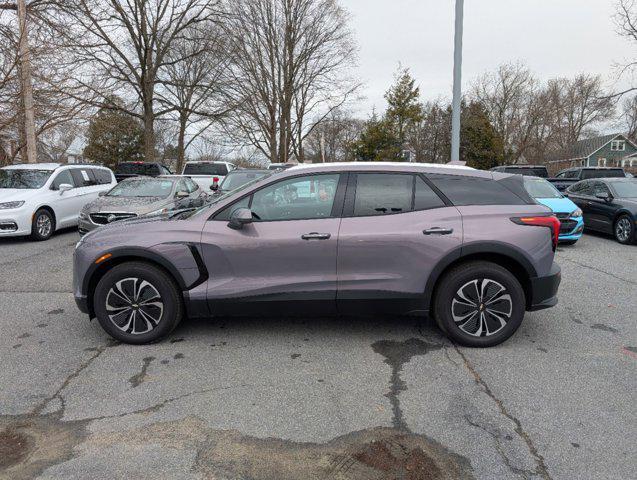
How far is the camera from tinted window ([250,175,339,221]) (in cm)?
398

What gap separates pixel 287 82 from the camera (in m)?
31.5

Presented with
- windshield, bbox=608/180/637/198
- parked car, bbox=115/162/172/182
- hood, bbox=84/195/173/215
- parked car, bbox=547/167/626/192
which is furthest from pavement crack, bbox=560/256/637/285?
parked car, bbox=115/162/172/182

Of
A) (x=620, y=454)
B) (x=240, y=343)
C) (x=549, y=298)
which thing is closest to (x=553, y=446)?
(x=620, y=454)

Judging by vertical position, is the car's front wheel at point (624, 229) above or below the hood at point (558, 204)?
below

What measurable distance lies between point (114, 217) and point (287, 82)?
83.8ft

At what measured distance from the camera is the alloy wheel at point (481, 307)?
12.9 feet

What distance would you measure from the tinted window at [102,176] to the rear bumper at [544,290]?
1143cm

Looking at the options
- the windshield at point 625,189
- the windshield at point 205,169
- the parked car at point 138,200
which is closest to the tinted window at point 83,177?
the parked car at point 138,200

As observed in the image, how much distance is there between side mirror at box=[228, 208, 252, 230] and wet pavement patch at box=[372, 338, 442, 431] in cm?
164

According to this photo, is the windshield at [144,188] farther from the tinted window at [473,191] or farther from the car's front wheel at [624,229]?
the car's front wheel at [624,229]

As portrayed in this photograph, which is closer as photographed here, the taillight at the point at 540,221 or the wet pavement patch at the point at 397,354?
the wet pavement patch at the point at 397,354

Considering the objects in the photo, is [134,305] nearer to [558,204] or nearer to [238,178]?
[238,178]

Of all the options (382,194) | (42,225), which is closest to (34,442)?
(382,194)

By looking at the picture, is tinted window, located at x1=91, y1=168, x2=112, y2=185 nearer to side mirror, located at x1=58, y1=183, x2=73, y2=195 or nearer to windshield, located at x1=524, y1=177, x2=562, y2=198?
side mirror, located at x1=58, y1=183, x2=73, y2=195
